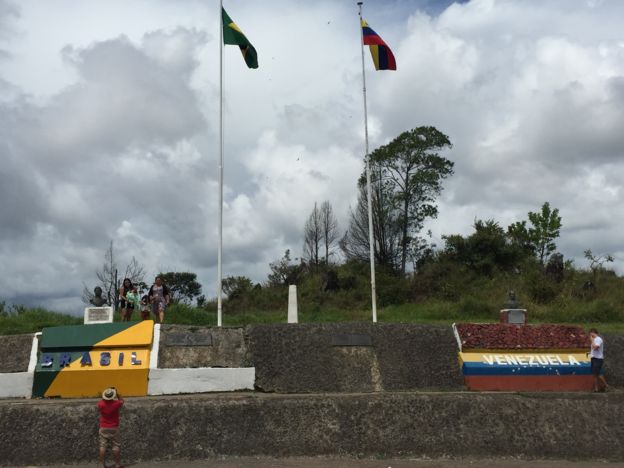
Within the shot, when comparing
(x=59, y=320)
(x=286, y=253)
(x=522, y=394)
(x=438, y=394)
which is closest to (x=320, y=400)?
(x=438, y=394)

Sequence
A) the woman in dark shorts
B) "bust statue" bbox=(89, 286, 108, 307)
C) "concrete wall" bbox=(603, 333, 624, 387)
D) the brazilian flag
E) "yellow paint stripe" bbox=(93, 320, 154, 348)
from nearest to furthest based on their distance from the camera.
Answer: "yellow paint stripe" bbox=(93, 320, 154, 348)
"concrete wall" bbox=(603, 333, 624, 387)
"bust statue" bbox=(89, 286, 108, 307)
the woman in dark shorts
the brazilian flag

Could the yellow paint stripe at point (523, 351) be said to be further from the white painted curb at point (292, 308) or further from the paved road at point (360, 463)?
the white painted curb at point (292, 308)

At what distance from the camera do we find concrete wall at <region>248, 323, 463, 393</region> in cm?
1168

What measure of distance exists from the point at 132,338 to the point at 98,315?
4.87 feet

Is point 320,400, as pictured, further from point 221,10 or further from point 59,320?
point 59,320

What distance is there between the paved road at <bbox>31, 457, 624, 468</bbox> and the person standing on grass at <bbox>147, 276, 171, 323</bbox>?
5.60 m

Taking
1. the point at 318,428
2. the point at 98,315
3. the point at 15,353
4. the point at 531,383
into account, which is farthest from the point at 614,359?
the point at 15,353

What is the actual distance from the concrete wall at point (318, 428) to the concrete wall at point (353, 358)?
1.81 m

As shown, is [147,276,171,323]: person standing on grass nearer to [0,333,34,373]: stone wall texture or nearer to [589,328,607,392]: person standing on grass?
[0,333,34,373]: stone wall texture

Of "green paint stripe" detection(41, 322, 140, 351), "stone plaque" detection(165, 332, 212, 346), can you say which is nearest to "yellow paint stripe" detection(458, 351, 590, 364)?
"stone plaque" detection(165, 332, 212, 346)

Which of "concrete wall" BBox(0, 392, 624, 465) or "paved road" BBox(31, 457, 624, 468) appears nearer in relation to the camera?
"paved road" BBox(31, 457, 624, 468)

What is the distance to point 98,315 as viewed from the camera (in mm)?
12898

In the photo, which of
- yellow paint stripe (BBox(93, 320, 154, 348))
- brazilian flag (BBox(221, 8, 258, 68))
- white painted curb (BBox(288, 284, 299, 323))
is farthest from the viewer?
brazilian flag (BBox(221, 8, 258, 68))

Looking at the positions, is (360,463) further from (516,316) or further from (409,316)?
(409,316)
